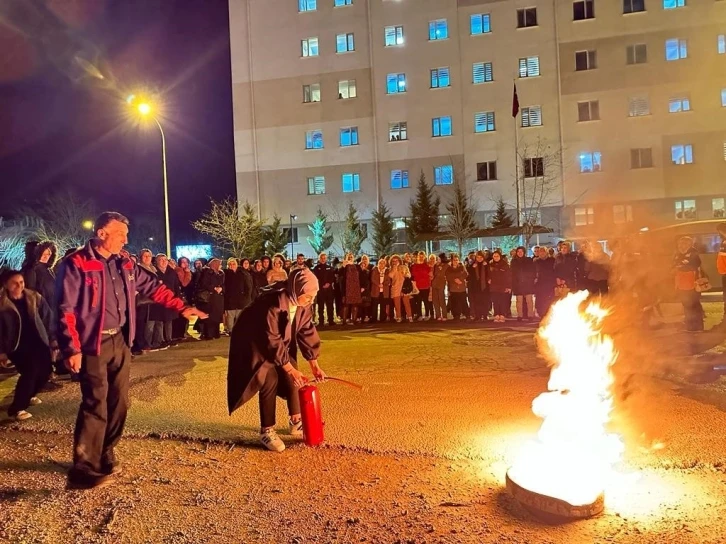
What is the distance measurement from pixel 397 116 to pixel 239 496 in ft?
117

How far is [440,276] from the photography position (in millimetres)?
15234

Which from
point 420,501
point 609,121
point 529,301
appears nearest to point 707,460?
point 420,501

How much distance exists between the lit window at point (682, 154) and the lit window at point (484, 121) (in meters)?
10.2

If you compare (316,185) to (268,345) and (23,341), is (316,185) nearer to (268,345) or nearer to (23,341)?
(23,341)

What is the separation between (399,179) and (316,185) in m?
5.66

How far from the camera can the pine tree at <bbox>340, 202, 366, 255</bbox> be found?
37.8 metres

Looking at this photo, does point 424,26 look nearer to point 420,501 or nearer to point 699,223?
point 699,223

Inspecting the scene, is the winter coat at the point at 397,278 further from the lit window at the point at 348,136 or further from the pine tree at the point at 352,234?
the lit window at the point at 348,136

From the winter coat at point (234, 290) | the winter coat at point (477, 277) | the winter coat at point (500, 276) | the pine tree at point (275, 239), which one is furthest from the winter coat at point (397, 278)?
the pine tree at point (275, 239)

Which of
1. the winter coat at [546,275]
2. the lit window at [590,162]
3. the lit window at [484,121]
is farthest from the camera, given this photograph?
the lit window at [484,121]

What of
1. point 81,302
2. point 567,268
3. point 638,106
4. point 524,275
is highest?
point 638,106

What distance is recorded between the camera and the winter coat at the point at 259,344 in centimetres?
545

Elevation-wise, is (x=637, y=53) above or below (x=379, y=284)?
above

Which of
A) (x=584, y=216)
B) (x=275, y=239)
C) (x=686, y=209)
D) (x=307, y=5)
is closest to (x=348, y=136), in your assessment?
(x=275, y=239)
